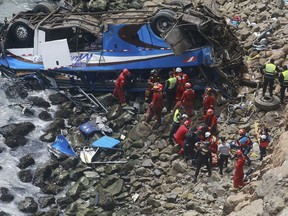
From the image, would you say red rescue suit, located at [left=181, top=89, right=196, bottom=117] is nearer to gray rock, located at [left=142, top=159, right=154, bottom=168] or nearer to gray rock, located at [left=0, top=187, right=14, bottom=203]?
gray rock, located at [left=142, top=159, right=154, bottom=168]

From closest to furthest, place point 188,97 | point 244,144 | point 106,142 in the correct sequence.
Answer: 1. point 244,144
2. point 188,97
3. point 106,142

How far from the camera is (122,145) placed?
588 inches

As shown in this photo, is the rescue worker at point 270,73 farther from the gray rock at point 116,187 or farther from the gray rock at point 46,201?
the gray rock at point 46,201

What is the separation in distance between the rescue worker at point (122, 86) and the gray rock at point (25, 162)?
3.08 metres

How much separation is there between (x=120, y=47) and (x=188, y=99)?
2.72m

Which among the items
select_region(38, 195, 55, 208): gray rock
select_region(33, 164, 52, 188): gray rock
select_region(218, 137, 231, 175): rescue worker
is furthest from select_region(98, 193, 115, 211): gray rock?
select_region(218, 137, 231, 175): rescue worker

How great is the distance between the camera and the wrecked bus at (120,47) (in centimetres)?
1535

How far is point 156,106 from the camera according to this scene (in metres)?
14.9

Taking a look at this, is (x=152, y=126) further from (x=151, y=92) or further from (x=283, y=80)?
(x=283, y=80)

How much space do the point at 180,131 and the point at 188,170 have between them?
960 millimetres

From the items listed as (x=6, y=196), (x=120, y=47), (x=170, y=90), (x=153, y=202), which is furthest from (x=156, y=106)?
(x=6, y=196)

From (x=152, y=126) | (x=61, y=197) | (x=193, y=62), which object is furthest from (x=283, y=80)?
(x=61, y=197)

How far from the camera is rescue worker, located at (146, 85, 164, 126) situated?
14.7 m

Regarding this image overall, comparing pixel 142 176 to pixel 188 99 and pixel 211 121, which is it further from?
pixel 188 99
